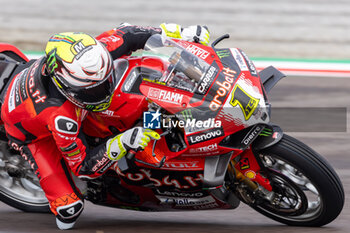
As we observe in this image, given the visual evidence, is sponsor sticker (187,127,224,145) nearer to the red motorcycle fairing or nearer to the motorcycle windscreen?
the red motorcycle fairing

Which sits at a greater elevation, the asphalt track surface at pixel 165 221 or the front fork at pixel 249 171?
the front fork at pixel 249 171

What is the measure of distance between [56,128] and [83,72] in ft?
1.46

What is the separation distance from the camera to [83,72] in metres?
4.52

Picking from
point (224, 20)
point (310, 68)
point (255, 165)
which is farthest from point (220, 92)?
point (224, 20)

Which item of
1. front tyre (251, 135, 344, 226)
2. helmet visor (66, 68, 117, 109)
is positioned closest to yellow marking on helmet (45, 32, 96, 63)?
helmet visor (66, 68, 117, 109)

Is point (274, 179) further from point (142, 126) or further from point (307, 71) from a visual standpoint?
point (307, 71)

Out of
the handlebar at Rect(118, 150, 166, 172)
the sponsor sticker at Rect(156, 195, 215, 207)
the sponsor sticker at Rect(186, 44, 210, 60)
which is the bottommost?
the sponsor sticker at Rect(156, 195, 215, 207)

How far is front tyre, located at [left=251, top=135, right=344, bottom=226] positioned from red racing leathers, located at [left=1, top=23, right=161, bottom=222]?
1176mm

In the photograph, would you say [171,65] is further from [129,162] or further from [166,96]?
[129,162]

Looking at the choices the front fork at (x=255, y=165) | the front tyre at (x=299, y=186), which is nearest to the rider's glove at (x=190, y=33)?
the front fork at (x=255, y=165)

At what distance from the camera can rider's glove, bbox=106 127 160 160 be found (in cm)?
445

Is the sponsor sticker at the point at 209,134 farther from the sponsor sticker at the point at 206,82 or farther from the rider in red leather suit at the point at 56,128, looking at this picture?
the rider in red leather suit at the point at 56,128

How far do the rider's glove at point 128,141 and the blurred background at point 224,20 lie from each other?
651 cm

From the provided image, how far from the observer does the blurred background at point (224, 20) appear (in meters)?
11.1
